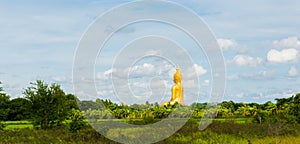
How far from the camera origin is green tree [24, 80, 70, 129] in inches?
592

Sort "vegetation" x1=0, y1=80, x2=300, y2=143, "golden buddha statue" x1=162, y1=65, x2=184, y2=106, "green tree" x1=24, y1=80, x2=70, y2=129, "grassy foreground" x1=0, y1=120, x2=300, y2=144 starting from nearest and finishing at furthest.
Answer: "grassy foreground" x1=0, y1=120, x2=300, y2=144 → "vegetation" x1=0, y1=80, x2=300, y2=143 → "green tree" x1=24, y1=80, x2=70, y2=129 → "golden buddha statue" x1=162, y1=65, x2=184, y2=106

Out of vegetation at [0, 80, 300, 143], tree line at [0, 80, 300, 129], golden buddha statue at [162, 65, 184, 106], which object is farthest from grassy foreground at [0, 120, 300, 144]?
golden buddha statue at [162, 65, 184, 106]

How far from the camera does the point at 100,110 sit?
1795cm

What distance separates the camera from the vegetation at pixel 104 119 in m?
11.7

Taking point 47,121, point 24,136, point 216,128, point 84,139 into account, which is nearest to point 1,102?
point 47,121

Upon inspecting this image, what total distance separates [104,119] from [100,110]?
149 cm

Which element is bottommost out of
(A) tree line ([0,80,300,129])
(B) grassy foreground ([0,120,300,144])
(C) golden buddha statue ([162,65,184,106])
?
(B) grassy foreground ([0,120,300,144])

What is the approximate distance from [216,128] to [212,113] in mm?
7396

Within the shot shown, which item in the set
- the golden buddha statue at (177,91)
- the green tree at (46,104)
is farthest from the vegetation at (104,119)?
the golden buddha statue at (177,91)

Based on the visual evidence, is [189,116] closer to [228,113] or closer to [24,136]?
[228,113]

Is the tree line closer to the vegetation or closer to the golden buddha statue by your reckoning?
the vegetation

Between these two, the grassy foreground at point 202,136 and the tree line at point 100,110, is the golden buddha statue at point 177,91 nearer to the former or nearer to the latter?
the tree line at point 100,110

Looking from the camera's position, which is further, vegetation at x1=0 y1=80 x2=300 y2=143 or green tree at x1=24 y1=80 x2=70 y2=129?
green tree at x1=24 y1=80 x2=70 y2=129

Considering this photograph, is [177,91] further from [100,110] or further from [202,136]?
[202,136]
